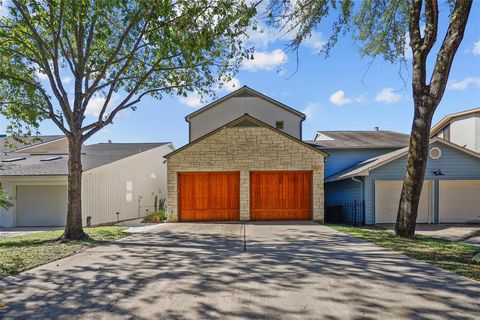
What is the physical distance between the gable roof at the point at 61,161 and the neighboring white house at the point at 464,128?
1947cm

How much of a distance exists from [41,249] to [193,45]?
6131 millimetres

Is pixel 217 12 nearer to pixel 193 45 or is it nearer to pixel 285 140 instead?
pixel 193 45

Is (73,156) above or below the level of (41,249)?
above

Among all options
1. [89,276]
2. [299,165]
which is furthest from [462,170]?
[89,276]

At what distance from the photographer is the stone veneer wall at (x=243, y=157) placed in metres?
13.3

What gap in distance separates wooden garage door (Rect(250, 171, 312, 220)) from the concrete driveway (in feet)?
19.4

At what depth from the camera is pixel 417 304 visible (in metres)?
3.90

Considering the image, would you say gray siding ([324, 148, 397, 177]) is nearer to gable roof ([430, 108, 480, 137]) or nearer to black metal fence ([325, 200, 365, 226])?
black metal fence ([325, 200, 365, 226])

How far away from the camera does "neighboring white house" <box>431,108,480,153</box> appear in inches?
706

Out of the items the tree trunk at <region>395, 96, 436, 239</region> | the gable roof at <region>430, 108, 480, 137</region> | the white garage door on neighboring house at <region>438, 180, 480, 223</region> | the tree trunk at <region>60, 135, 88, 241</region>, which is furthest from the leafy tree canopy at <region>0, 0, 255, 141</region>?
the gable roof at <region>430, 108, 480, 137</region>

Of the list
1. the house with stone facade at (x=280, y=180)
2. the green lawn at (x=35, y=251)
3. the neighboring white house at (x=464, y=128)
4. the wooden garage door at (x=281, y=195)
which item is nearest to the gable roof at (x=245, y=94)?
the house with stone facade at (x=280, y=180)

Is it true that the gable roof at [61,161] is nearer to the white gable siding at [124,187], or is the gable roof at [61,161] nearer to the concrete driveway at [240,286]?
the white gable siding at [124,187]

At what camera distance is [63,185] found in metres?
14.0

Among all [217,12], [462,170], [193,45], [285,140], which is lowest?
[462,170]
